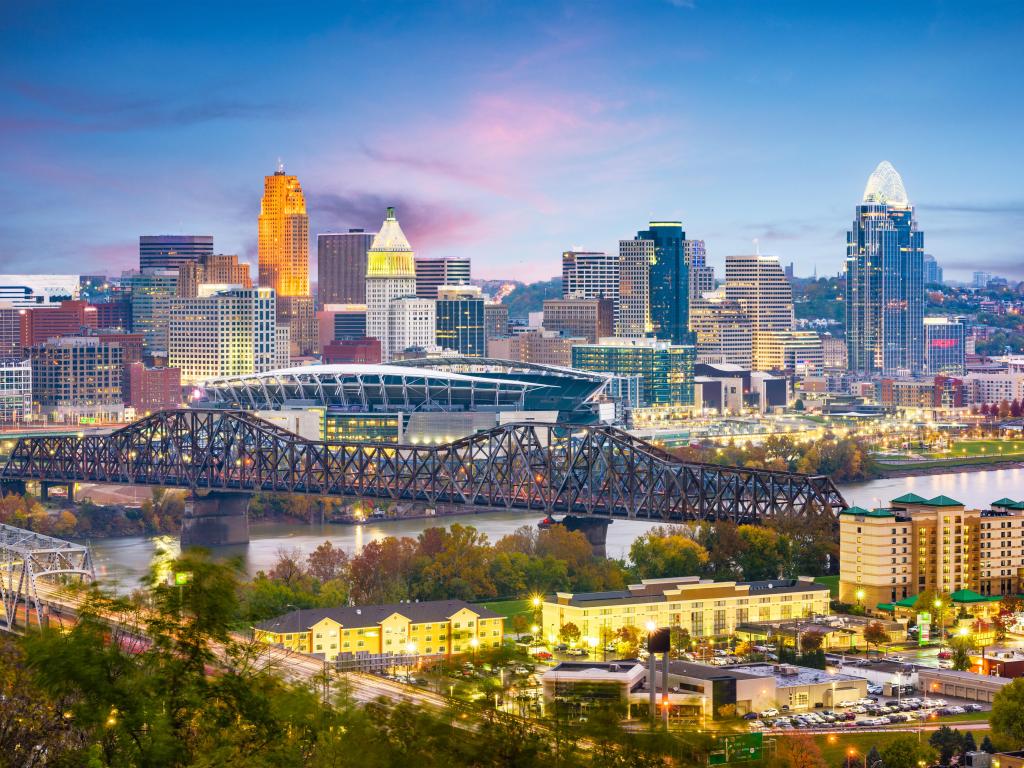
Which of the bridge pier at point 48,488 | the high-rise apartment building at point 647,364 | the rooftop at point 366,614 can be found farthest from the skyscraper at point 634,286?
the rooftop at point 366,614

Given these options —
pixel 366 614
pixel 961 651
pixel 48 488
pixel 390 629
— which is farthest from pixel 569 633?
pixel 48 488

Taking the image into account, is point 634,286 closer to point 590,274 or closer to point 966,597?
point 590,274

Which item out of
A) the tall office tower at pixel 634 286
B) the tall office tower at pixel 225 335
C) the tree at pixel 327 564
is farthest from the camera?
the tall office tower at pixel 634 286

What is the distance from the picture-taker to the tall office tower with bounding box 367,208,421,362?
16875 cm

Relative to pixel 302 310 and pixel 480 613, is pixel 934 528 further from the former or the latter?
pixel 302 310

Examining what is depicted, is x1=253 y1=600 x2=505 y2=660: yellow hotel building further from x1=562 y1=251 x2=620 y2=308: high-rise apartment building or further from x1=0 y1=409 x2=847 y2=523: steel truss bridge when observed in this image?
x1=562 y1=251 x2=620 y2=308: high-rise apartment building

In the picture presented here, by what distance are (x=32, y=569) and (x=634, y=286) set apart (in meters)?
134

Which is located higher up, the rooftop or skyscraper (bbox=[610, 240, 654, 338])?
skyscraper (bbox=[610, 240, 654, 338])

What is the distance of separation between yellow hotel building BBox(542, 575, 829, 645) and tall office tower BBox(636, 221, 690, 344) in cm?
12554

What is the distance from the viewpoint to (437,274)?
18662 centimetres

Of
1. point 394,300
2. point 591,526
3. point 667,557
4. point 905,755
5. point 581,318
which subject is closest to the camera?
point 905,755

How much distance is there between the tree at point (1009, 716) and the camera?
3419 centimetres

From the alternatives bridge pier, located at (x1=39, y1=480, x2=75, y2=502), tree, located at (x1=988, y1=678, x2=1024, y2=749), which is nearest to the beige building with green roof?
tree, located at (x1=988, y1=678, x2=1024, y2=749)

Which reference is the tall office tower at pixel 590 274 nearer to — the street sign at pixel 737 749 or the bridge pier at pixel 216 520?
the bridge pier at pixel 216 520
